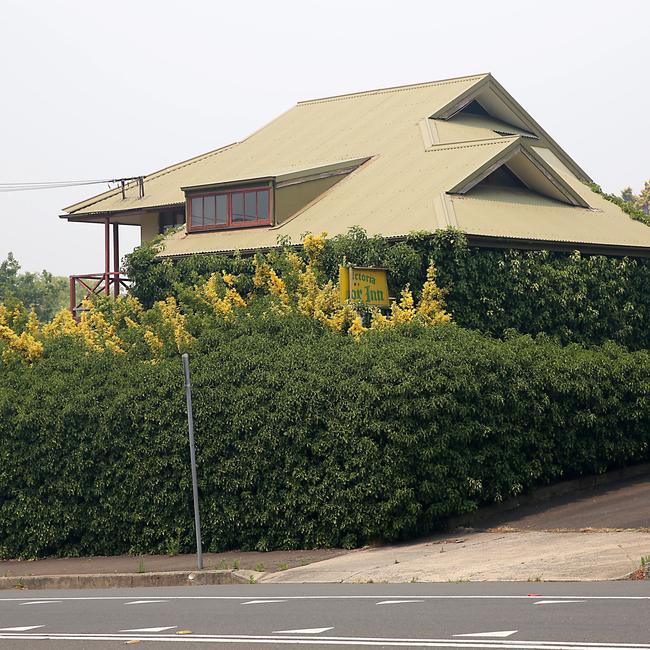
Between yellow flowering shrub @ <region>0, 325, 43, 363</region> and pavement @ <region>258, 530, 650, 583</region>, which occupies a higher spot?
yellow flowering shrub @ <region>0, 325, 43, 363</region>

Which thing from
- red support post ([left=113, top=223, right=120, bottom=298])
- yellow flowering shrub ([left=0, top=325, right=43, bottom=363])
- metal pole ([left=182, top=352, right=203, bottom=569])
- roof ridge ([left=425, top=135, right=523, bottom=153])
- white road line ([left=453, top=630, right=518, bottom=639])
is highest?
roof ridge ([left=425, top=135, right=523, bottom=153])

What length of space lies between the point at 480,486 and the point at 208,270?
40.0 feet

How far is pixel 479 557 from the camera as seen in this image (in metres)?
17.1

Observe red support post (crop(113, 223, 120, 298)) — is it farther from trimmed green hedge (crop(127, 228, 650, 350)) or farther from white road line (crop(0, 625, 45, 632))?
white road line (crop(0, 625, 45, 632))

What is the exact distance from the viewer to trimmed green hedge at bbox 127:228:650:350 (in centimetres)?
2630

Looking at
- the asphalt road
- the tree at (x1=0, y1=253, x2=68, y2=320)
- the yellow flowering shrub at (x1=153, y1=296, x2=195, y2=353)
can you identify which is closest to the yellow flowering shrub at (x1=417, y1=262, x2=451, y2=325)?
the yellow flowering shrub at (x1=153, y1=296, x2=195, y2=353)

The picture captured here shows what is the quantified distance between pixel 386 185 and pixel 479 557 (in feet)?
47.9

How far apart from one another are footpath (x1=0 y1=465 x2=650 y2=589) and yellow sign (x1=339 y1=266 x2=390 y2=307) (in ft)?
19.9

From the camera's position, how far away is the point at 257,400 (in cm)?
2014

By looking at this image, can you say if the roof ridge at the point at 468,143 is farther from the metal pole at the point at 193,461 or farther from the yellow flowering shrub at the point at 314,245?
the metal pole at the point at 193,461

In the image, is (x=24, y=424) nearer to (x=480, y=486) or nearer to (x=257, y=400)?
(x=257, y=400)

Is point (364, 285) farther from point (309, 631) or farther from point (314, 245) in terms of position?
point (309, 631)

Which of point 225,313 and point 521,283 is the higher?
point 521,283

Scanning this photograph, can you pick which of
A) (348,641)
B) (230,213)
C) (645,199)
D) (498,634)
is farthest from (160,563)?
(645,199)
